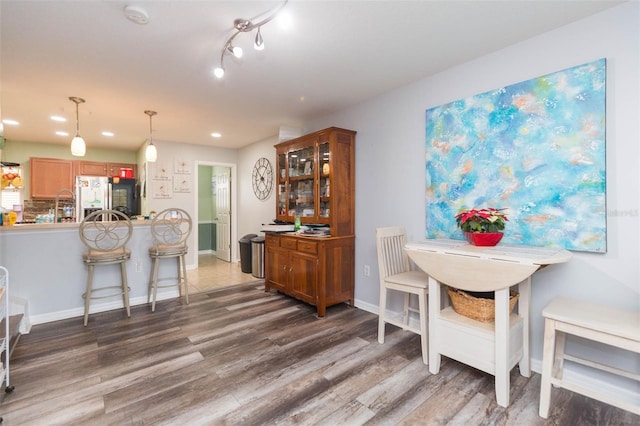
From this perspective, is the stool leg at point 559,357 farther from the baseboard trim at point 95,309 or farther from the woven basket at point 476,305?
the baseboard trim at point 95,309

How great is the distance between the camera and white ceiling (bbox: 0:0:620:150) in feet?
5.70

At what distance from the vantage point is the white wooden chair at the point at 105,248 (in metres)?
2.89

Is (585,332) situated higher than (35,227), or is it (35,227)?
(35,227)

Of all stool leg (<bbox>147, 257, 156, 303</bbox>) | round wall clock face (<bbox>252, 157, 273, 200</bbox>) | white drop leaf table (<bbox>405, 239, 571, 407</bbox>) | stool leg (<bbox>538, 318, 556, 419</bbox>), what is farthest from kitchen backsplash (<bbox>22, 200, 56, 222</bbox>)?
stool leg (<bbox>538, 318, 556, 419</bbox>)

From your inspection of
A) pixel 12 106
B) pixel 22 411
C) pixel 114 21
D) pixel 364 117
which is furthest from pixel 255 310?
pixel 12 106

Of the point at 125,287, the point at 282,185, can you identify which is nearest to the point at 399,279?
the point at 282,185

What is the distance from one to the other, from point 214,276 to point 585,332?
4506mm

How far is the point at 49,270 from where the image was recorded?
2984 millimetres

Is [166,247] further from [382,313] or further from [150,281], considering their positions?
[382,313]

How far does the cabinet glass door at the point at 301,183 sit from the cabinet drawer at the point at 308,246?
374mm

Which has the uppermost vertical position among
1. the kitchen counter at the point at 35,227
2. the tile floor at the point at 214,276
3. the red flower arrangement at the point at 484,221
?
the red flower arrangement at the point at 484,221

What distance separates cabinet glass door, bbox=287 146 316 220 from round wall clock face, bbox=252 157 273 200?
1.18 meters

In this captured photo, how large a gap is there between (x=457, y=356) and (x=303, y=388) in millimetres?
1027

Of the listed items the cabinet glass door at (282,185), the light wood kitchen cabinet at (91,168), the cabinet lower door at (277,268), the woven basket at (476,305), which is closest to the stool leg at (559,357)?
the woven basket at (476,305)
